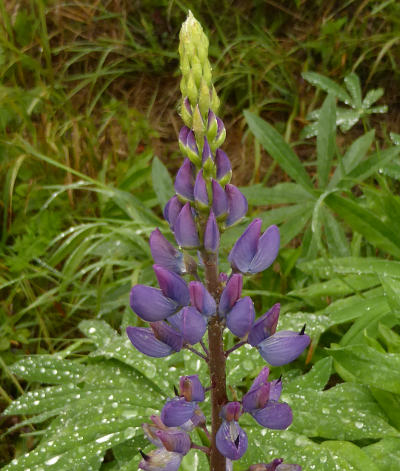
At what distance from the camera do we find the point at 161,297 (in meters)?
1.18

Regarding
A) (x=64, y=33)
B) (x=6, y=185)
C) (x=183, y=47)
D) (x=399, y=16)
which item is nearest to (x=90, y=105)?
(x=64, y=33)

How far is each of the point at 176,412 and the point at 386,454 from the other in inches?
30.5

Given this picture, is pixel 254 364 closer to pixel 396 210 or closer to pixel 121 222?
pixel 396 210

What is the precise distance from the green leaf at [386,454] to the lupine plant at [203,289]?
483 mm

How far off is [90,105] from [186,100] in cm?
316

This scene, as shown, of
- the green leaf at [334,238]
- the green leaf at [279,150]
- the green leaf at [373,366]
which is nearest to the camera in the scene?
the green leaf at [373,366]

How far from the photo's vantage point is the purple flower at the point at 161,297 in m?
1.14

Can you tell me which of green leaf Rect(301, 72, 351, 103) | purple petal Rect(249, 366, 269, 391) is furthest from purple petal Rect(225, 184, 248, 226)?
green leaf Rect(301, 72, 351, 103)

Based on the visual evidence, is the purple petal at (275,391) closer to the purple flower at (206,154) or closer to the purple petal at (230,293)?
the purple petal at (230,293)

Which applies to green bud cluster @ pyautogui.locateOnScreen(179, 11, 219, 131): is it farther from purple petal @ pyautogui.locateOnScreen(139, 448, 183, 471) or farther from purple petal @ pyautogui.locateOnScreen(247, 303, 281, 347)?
purple petal @ pyautogui.locateOnScreen(139, 448, 183, 471)

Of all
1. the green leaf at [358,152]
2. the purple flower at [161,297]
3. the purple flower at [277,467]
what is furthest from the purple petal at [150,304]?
the green leaf at [358,152]

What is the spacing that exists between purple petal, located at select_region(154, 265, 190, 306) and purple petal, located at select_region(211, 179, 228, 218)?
16cm

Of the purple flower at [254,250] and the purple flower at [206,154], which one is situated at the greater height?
the purple flower at [206,154]

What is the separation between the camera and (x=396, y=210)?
7.26ft
